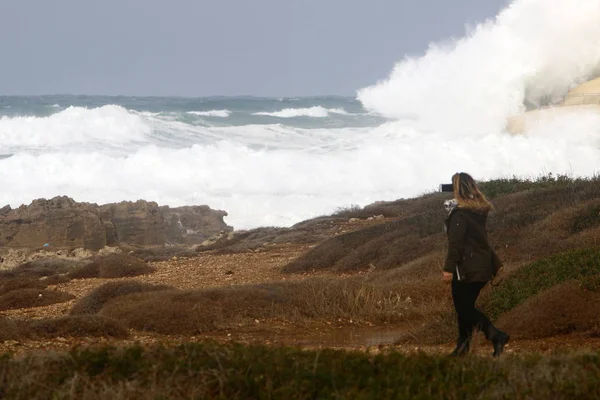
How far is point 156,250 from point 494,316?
598 inches

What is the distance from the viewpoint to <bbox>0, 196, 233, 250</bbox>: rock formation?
26.9m

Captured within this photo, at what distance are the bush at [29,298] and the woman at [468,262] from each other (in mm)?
9982

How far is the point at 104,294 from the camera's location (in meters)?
14.5

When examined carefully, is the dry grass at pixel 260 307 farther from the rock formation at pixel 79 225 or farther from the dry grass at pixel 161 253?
the rock formation at pixel 79 225

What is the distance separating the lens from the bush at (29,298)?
16047 mm

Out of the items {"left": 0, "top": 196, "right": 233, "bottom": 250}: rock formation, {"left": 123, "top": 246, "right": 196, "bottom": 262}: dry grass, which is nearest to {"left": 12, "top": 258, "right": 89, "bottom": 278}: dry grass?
{"left": 123, "top": 246, "right": 196, "bottom": 262}: dry grass

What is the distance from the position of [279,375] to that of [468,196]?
306cm

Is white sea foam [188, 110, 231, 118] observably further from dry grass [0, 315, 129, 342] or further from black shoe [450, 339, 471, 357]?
black shoe [450, 339, 471, 357]

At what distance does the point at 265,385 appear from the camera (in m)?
5.75

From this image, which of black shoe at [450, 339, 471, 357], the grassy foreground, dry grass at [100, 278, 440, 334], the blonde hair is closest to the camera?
the grassy foreground

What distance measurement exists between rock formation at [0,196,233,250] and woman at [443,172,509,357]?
20224 millimetres

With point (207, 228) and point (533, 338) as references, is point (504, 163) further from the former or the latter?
point (533, 338)

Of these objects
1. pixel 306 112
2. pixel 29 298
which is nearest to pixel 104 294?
pixel 29 298

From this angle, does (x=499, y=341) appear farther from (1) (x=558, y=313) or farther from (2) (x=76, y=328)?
(2) (x=76, y=328)
